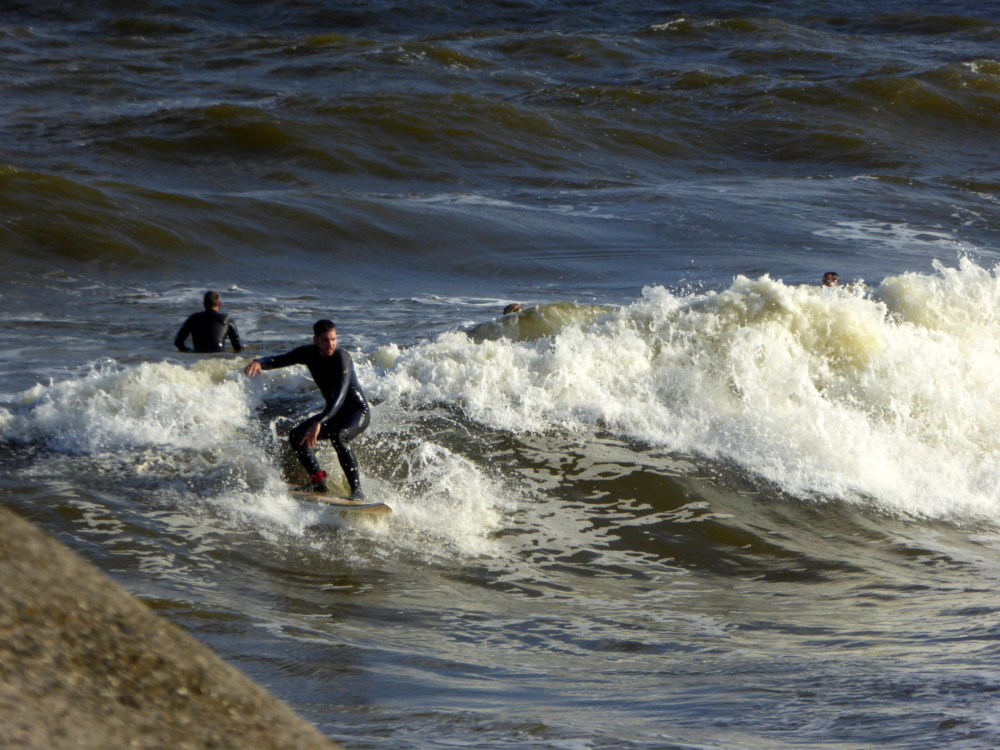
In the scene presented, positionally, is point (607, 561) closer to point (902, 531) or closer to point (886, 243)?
point (902, 531)

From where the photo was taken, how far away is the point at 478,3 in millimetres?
42938

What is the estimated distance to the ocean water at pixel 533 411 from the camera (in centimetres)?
644

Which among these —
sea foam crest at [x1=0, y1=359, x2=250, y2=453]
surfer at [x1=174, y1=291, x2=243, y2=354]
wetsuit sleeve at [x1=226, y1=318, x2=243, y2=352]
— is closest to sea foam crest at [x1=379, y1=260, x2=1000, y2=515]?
sea foam crest at [x1=0, y1=359, x2=250, y2=453]

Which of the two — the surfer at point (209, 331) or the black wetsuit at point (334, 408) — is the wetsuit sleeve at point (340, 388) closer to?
the black wetsuit at point (334, 408)

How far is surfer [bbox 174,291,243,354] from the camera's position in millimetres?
12734

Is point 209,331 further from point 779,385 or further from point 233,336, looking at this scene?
point 779,385

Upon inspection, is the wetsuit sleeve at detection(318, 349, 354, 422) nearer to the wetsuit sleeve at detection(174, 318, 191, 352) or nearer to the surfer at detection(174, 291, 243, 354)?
the surfer at detection(174, 291, 243, 354)

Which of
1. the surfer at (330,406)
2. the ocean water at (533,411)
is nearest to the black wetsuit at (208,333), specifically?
the ocean water at (533,411)

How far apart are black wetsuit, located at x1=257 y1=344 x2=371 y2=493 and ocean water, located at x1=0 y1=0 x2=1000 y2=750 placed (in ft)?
A: 1.28

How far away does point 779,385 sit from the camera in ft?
38.9

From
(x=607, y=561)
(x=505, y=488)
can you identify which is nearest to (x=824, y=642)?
(x=607, y=561)

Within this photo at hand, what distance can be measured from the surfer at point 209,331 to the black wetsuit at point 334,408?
3822 mm

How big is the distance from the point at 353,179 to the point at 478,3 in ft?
70.5

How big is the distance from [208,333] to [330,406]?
4.22m
